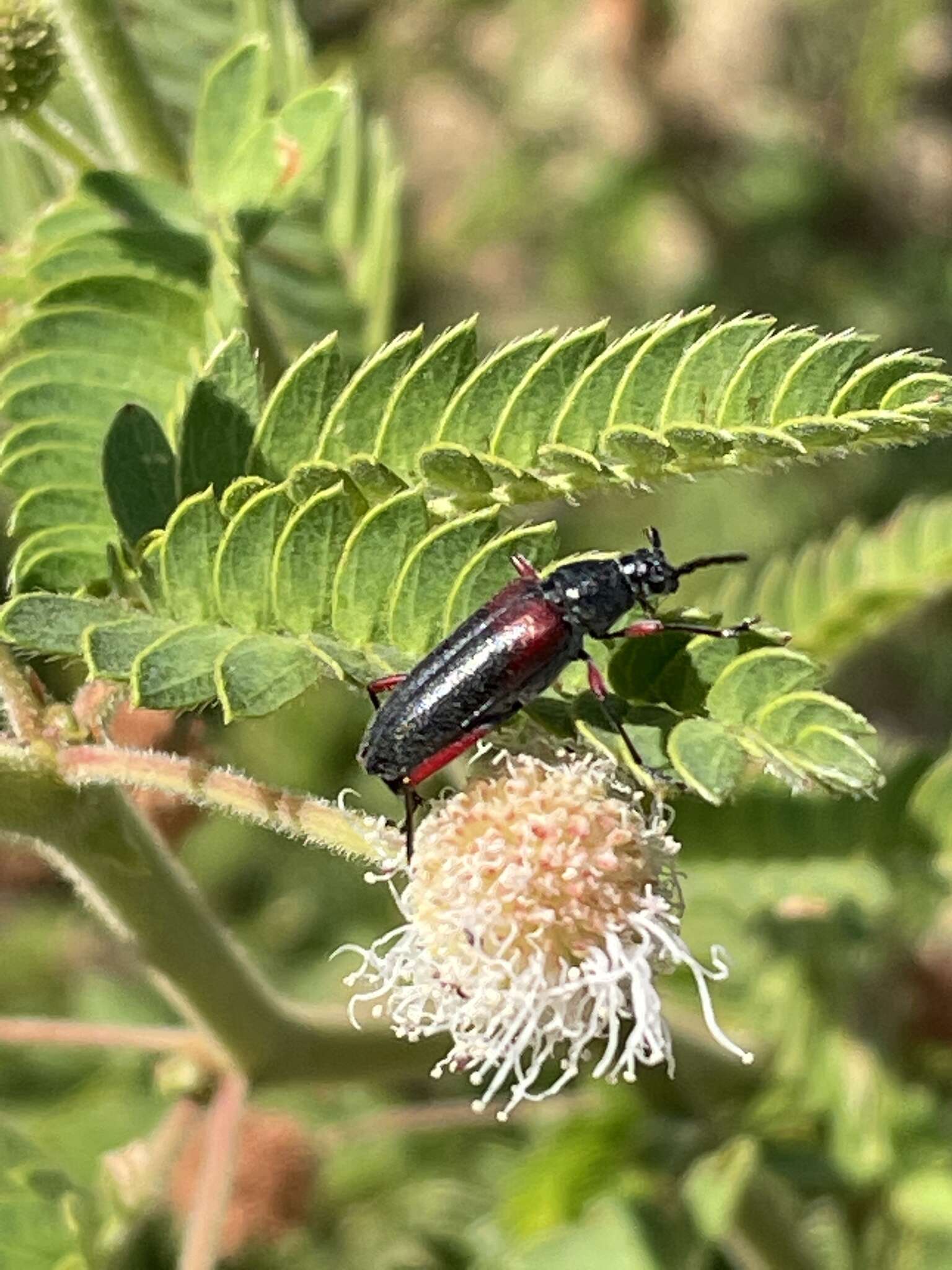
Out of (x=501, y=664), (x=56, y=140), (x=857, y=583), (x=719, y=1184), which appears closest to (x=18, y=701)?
(x=501, y=664)

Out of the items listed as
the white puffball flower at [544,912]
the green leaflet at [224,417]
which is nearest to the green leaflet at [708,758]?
the white puffball flower at [544,912]

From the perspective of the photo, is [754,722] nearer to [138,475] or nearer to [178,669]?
[178,669]

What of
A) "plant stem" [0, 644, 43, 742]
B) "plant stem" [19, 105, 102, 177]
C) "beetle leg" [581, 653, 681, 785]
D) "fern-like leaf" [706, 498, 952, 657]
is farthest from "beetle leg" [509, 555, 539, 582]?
"fern-like leaf" [706, 498, 952, 657]

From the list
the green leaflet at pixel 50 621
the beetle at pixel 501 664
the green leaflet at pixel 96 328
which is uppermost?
the green leaflet at pixel 96 328

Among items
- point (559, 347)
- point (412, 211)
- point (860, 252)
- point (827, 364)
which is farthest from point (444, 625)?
point (412, 211)

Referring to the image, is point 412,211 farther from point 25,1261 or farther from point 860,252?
point 25,1261

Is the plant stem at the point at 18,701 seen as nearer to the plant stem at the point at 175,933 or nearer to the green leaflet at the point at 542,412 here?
the plant stem at the point at 175,933
